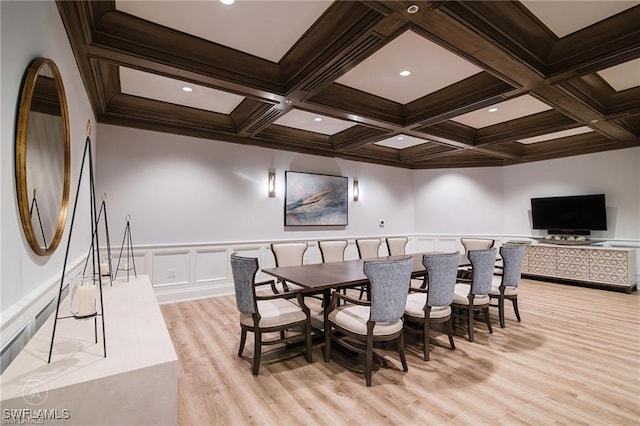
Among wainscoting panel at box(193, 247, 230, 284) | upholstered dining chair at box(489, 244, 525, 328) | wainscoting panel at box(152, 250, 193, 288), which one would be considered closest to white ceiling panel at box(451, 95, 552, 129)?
upholstered dining chair at box(489, 244, 525, 328)

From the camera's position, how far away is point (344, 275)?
2992 millimetres

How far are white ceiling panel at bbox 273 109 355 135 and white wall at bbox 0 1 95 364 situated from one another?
305 cm

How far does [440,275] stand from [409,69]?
210 cm

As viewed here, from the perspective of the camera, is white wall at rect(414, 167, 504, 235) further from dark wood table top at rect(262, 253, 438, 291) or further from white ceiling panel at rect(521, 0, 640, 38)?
white ceiling panel at rect(521, 0, 640, 38)

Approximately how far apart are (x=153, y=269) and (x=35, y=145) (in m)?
3.32

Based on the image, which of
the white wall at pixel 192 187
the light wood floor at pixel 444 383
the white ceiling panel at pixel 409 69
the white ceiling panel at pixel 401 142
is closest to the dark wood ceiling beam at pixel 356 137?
the white wall at pixel 192 187

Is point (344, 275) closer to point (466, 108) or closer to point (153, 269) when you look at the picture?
point (466, 108)

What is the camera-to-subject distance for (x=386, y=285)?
2.30 metres

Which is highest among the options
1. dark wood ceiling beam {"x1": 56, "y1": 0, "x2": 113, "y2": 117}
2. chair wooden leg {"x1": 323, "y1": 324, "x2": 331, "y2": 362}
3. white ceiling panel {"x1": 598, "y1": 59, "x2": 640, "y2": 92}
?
white ceiling panel {"x1": 598, "y1": 59, "x2": 640, "y2": 92}

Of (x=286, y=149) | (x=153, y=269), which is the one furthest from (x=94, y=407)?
(x=286, y=149)

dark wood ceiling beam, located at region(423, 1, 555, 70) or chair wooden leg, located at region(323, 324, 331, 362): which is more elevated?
dark wood ceiling beam, located at region(423, 1, 555, 70)

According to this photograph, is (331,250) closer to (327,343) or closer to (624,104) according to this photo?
(327,343)

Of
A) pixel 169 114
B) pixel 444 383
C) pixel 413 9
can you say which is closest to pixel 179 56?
pixel 169 114

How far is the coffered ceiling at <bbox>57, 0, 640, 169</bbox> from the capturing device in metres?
2.28
